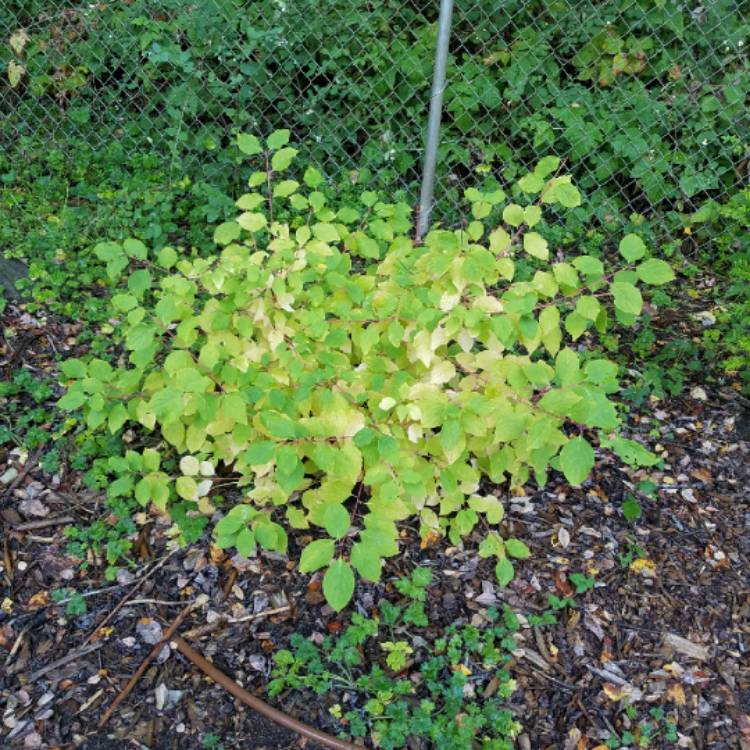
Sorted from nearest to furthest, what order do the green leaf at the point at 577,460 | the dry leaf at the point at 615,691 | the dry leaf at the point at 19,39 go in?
the green leaf at the point at 577,460, the dry leaf at the point at 615,691, the dry leaf at the point at 19,39

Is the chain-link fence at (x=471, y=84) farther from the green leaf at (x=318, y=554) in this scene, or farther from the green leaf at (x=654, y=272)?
the green leaf at (x=318, y=554)

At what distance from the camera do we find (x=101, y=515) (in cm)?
262

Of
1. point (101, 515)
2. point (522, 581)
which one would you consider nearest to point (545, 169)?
point (522, 581)

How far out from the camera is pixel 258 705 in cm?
213

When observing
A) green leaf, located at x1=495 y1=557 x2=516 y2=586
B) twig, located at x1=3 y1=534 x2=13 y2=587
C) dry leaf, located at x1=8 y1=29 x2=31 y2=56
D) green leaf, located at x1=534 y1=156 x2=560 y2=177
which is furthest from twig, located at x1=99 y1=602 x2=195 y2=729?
dry leaf, located at x1=8 y1=29 x2=31 y2=56

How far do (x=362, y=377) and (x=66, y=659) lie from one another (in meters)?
1.14

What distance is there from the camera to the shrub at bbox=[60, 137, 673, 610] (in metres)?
2.01

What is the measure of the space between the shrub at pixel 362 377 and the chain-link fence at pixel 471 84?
1.88 metres

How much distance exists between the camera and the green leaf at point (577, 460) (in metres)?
1.82

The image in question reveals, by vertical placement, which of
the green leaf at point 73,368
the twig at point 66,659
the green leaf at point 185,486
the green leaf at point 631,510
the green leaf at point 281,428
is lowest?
the green leaf at point 631,510

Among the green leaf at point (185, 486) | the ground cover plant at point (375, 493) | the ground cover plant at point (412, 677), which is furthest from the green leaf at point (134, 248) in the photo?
the ground cover plant at point (412, 677)

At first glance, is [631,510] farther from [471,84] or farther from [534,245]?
[471,84]

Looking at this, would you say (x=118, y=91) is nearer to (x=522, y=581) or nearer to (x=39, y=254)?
(x=39, y=254)

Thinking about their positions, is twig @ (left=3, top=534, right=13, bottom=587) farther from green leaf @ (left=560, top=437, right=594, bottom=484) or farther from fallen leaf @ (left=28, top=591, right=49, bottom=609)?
green leaf @ (left=560, top=437, right=594, bottom=484)
